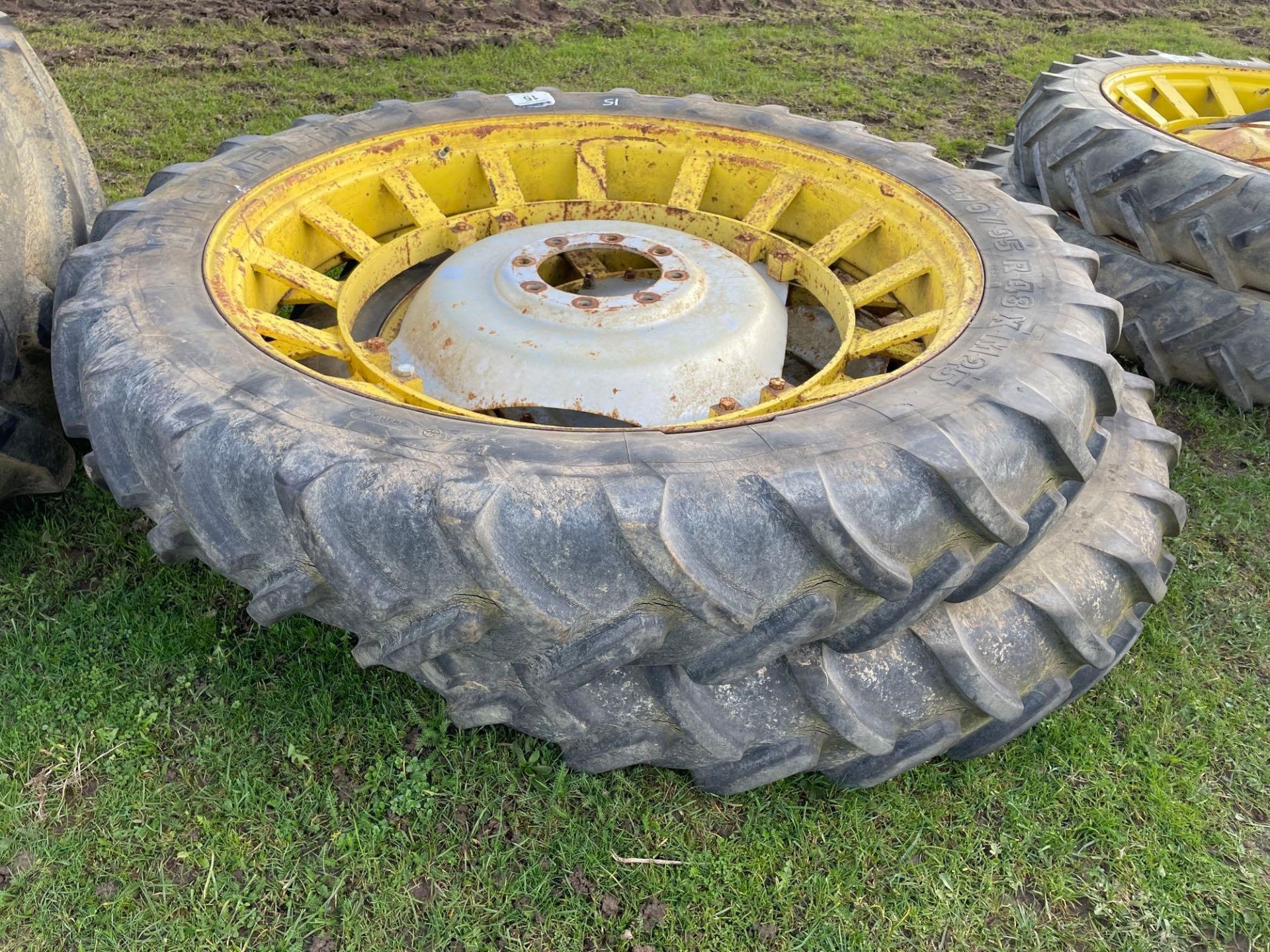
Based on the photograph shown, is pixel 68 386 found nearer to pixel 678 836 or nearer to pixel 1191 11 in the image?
pixel 678 836

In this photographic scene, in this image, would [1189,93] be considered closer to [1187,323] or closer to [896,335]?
[1187,323]

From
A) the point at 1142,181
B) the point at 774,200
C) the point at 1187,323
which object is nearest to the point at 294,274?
the point at 774,200

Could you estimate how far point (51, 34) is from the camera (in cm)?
598

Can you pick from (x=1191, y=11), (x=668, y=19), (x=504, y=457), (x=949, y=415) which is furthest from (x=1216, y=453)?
(x=1191, y=11)

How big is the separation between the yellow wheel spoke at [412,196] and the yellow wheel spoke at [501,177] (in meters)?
0.20

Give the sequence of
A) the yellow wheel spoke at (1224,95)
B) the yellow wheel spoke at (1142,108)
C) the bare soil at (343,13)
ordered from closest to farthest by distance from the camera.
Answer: the yellow wheel spoke at (1142,108) < the yellow wheel spoke at (1224,95) < the bare soil at (343,13)

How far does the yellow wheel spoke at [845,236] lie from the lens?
2.47 meters

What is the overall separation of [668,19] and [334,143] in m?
5.57

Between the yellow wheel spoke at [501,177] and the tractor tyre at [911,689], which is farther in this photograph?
the yellow wheel spoke at [501,177]

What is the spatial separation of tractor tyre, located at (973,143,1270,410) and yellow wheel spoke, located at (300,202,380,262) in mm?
2326

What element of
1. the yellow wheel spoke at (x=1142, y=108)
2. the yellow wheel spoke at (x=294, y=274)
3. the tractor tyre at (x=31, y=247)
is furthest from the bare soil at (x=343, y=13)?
the yellow wheel spoke at (x=294, y=274)

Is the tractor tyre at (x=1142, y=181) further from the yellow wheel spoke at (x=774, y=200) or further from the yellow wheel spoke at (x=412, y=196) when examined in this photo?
the yellow wheel spoke at (x=412, y=196)

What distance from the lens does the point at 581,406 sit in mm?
1984

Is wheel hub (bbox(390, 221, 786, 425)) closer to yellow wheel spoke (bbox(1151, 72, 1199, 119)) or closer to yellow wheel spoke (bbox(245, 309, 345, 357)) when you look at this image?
yellow wheel spoke (bbox(245, 309, 345, 357))
